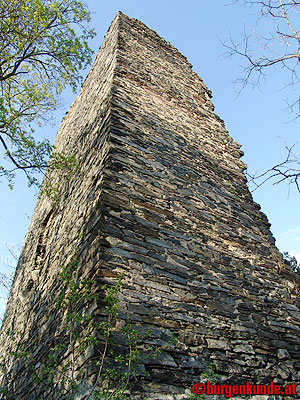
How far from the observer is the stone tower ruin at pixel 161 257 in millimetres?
2557

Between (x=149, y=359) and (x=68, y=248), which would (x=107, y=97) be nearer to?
(x=68, y=248)

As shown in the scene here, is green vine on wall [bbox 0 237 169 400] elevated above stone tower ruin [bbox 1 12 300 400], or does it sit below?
below

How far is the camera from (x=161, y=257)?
9.93 ft

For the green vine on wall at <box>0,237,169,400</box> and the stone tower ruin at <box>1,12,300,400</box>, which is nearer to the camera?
the green vine on wall at <box>0,237,169,400</box>

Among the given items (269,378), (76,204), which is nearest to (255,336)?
(269,378)

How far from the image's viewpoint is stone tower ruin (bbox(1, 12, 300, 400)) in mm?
2557

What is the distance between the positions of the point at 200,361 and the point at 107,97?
3483 millimetres

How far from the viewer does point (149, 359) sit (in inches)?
90.0

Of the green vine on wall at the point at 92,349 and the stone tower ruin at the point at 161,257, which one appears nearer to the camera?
the green vine on wall at the point at 92,349

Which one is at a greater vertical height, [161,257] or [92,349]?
[161,257]

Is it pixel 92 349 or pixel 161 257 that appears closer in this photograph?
pixel 92 349

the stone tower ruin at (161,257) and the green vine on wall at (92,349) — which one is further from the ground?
the stone tower ruin at (161,257)

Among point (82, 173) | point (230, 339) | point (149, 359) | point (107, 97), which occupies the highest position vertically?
point (107, 97)

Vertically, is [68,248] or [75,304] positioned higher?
[68,248]
